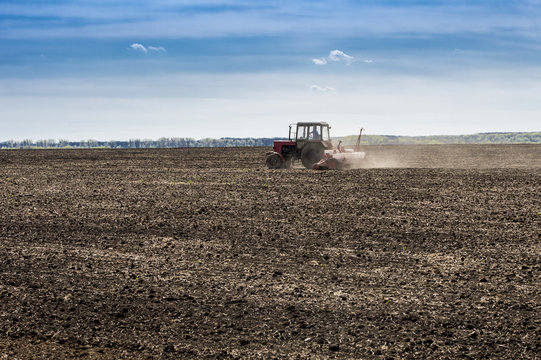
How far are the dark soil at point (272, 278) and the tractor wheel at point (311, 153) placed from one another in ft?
36.9

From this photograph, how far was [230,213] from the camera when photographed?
13.9 metres

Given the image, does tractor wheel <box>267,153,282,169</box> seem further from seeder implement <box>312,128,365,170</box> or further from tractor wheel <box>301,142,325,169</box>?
seeder implement <box>312,128,365,170</box>

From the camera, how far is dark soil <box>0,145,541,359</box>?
5781 millimetres

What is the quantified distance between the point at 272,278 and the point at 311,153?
64.6ft

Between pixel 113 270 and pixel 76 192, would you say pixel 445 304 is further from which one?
pixel 76 192

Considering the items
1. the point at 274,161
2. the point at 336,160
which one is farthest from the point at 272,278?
the point at 274,161

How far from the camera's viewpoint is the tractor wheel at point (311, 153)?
2731 cm

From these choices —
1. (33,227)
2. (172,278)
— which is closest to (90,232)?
(33,227)

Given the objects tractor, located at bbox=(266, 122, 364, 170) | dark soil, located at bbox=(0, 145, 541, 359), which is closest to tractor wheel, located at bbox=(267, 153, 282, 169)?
tractor, located at bbox=(266, 122, 364, 170)

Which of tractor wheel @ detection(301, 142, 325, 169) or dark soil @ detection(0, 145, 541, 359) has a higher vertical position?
tractor wheel @ detection(301, 142, 325, 169)

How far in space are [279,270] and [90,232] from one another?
527 cm

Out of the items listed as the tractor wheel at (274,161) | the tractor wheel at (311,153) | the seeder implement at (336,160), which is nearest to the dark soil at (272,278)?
the seeder implement at (336,160)

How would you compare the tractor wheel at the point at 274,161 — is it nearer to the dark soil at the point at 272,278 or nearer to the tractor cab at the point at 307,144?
the tractor cab at the point at 307,144

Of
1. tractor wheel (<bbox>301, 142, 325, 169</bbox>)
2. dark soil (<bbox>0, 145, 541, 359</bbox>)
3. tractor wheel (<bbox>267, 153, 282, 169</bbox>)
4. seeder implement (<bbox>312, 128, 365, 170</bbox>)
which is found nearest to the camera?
dark soil (<bbox>0, 145, 541, 359</bbox>)
